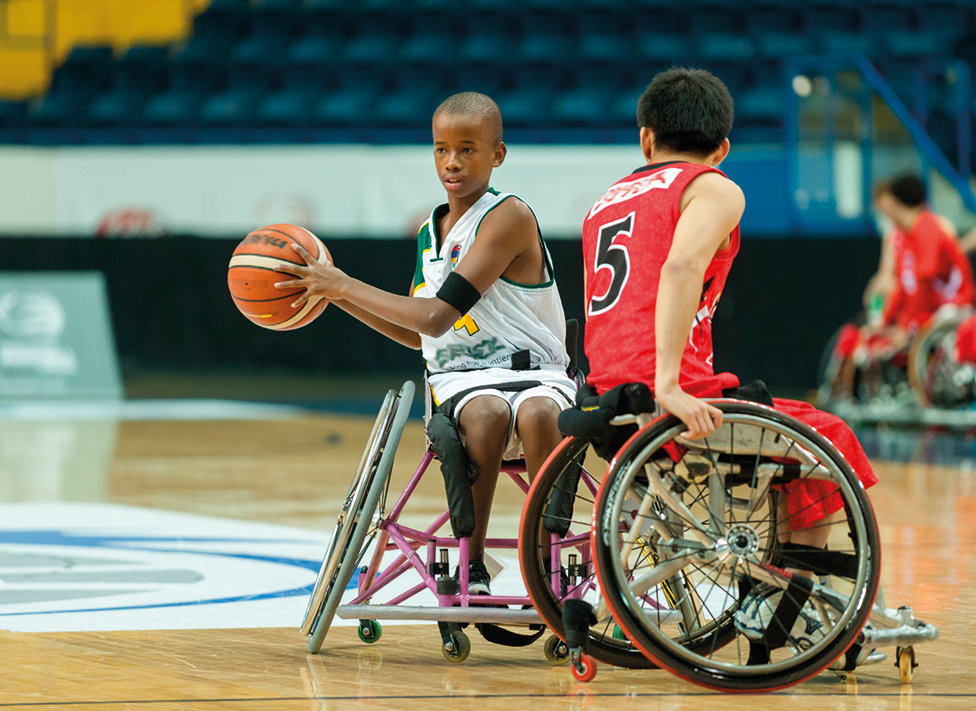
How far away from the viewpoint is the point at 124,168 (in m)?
12.9

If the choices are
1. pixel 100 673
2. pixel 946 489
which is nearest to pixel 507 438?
pixel 100 673

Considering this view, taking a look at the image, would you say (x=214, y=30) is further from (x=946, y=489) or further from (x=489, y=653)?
(x=489, y=653)

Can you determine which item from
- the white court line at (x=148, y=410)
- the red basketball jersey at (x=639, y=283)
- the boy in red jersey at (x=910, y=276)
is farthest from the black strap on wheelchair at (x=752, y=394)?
the white court line at (x=148, y=410)

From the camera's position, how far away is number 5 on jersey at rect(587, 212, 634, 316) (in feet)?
9.21

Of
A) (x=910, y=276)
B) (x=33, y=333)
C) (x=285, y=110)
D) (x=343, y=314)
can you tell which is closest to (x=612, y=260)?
(x=910, y=276)

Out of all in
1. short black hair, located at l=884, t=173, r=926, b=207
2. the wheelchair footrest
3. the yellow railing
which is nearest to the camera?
the wheelchair footrest

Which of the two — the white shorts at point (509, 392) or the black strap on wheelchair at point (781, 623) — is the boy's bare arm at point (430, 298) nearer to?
the white shorts at point (509, 392)

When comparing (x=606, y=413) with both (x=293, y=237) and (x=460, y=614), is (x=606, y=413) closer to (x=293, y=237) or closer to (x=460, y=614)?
(x=460, y=614)

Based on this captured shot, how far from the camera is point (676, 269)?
2643mm

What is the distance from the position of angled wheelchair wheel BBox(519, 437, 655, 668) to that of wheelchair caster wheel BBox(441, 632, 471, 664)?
0.22 metres

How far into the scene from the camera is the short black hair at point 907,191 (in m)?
9.09

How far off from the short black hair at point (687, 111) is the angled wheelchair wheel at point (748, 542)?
Result: 1.94 ft

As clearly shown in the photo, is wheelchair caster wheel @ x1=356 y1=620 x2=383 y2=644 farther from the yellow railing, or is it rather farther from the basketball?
the yellow railing

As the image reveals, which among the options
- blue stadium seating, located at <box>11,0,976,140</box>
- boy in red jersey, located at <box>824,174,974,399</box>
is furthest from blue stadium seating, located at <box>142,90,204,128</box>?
boy in red jersey, located at <box>824,174,974,399</box>
